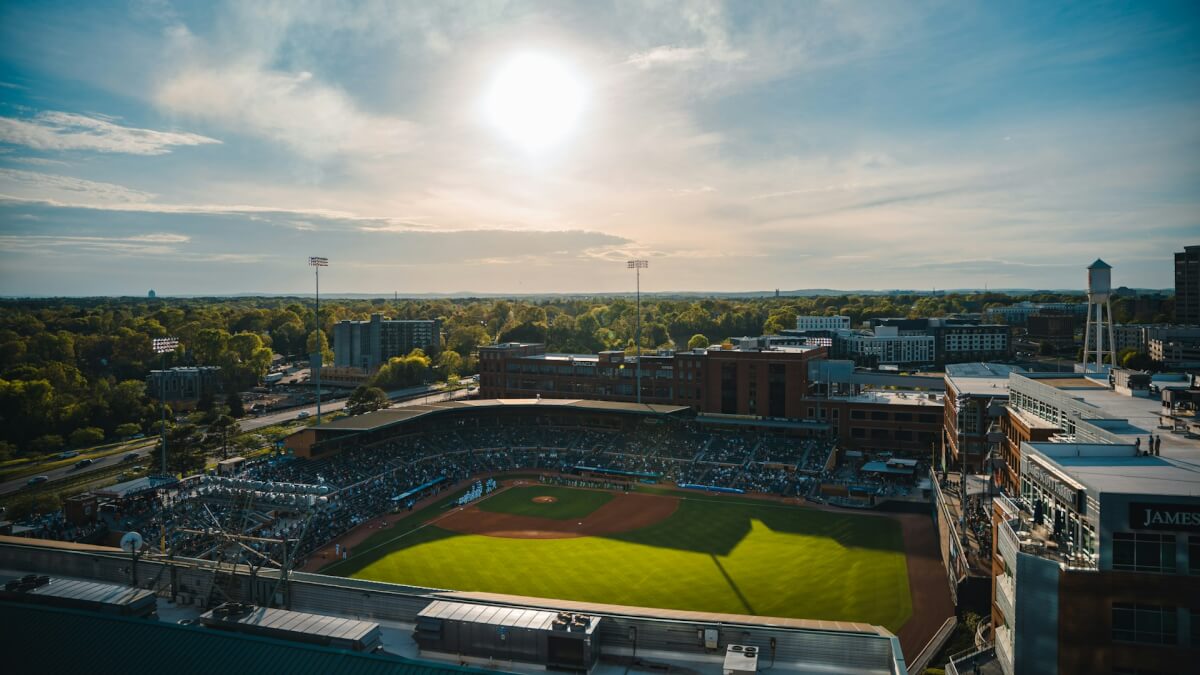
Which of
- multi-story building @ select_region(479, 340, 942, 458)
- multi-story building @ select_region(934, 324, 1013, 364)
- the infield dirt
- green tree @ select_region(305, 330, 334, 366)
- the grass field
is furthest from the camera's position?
multi-story building @ select_region(934, 324, 1013, 364)

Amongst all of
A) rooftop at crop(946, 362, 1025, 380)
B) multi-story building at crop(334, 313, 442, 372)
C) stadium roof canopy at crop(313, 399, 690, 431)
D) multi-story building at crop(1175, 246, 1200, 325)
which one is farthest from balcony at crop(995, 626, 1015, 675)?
multi-story building at crop(1175, 246, 1200, 325)

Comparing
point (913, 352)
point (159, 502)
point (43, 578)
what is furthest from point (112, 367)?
point (913, 352)

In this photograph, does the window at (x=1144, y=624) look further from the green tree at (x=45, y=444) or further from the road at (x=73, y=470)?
the green tree at (x=45, y=444)

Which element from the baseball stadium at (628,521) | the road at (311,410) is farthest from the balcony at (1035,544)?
the road at (311,410)

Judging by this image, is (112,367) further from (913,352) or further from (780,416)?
(913,352)

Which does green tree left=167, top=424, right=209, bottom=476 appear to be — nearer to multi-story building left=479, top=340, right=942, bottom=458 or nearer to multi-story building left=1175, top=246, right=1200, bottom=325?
multi-story building left=479, top=340, right=942, bottom=458

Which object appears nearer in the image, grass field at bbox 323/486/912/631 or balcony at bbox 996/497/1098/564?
balcony at bbox 996/497/1098/564
